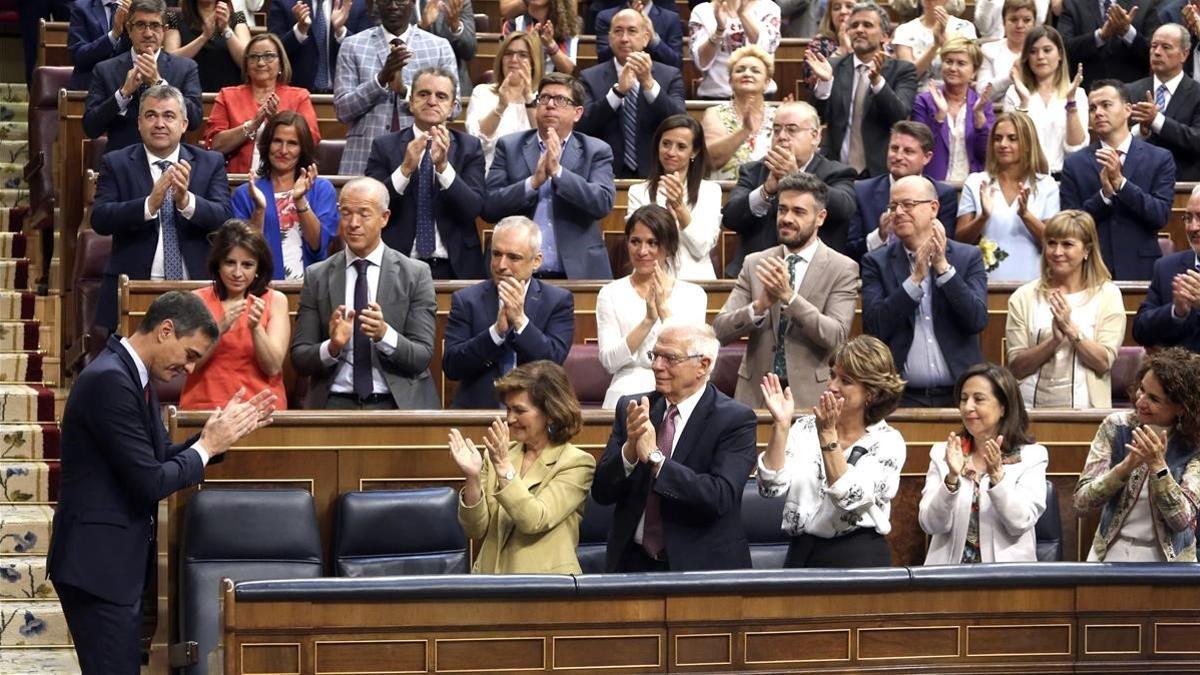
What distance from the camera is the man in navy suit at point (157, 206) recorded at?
5.43 meters

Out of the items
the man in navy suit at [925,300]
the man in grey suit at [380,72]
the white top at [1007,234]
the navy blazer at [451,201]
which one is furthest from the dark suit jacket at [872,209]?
the man in grey suit at [380,72]

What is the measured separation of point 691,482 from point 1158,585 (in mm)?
1008

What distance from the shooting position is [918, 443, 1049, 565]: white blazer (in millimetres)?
4133

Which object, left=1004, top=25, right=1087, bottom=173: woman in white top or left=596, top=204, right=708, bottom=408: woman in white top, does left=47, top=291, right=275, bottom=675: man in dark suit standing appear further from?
left=1004, top=25, right=1087, bottom=173: woman in white top

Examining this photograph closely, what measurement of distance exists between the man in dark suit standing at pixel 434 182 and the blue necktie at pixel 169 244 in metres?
0.61

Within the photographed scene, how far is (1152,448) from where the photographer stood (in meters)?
3.99

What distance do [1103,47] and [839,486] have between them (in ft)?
13.3

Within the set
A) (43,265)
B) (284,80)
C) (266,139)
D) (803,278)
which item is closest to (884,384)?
(803,278)

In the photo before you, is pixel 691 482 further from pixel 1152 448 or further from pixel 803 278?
pixel 803 278

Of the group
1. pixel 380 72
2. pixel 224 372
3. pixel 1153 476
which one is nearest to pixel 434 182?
pixel 380 72

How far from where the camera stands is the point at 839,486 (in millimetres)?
3939

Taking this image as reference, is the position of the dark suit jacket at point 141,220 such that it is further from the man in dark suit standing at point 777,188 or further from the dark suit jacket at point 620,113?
the man in dark suit standing at point 777,188

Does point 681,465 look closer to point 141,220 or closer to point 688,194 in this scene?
point 688,194

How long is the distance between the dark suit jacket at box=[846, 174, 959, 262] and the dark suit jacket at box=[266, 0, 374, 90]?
85.6 inches
